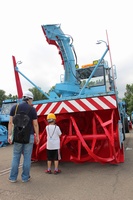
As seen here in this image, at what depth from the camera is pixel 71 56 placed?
7.09m

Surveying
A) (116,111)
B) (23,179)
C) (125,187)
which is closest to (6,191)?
(23,179)

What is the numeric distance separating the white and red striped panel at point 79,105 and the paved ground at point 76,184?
1.39 meters

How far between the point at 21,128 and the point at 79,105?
4.91 feet

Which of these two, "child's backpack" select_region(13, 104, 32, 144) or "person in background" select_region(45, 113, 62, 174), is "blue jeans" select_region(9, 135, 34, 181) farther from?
"person in background" select_region(45, 113, 62, 174)

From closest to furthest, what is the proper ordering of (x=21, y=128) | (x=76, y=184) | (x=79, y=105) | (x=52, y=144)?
(x=76, y=184) → (x=21, y=128) → (x=52, y=144) → (x=79, y=105)

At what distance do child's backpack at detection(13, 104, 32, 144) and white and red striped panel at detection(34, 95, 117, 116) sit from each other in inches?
42.9

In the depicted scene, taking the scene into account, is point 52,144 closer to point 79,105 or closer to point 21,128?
point 21,128

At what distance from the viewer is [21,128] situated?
4.38m

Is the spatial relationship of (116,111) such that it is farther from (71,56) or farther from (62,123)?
(71,56)

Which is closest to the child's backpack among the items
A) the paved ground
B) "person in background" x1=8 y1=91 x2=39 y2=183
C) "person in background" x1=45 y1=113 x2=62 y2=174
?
"person in background" x1=8 y1=91 x2=39 y2=183

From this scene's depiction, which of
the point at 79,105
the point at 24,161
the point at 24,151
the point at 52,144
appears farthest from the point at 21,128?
the point at 79,105

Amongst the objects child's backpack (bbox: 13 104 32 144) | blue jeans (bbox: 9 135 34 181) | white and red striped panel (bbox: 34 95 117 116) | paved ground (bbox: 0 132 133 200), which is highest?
white and red striped panel (bbox: 34 95 117 116)

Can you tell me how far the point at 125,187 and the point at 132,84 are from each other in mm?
62097

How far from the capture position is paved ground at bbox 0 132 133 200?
3.53m
